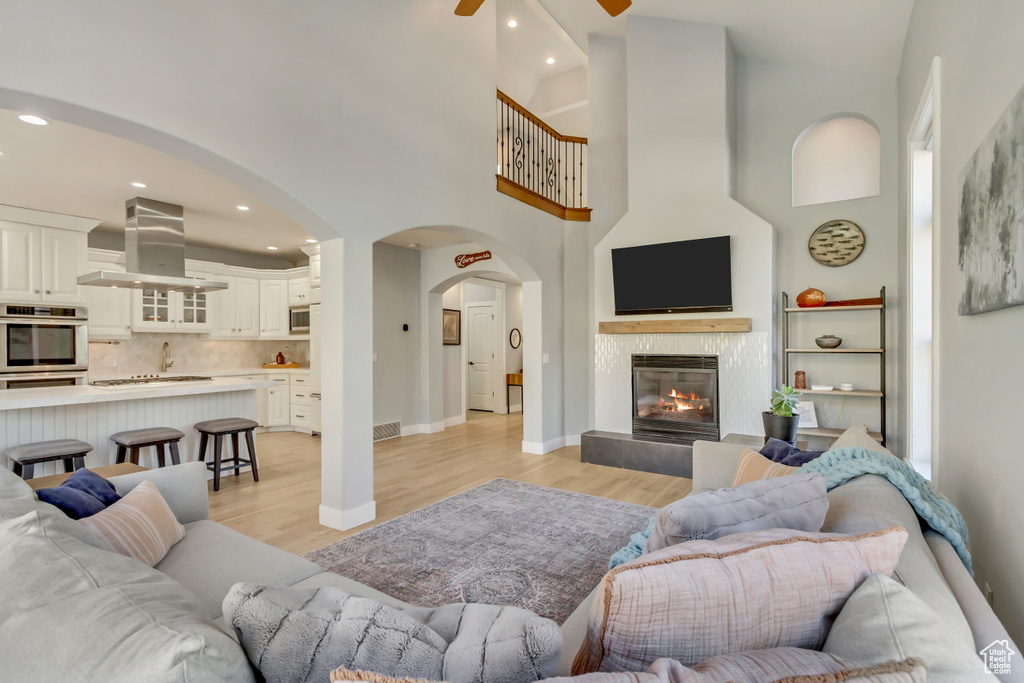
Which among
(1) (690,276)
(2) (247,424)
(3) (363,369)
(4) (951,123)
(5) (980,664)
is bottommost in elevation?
(2) (247,424)

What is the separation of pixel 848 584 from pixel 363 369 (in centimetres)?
313

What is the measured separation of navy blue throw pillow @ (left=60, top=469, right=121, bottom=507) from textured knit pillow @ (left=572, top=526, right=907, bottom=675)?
1895 millimetres

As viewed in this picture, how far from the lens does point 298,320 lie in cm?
736

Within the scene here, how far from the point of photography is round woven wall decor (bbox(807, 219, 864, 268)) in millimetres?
4645

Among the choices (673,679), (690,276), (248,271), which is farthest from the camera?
(248,271)

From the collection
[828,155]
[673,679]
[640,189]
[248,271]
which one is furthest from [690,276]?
[248,271]

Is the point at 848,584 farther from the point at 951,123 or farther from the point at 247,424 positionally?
the point at 247,424

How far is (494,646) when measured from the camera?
80 centimetres

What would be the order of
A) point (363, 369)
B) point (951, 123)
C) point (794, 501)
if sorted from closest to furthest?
point (794, 501) < point (951, 123) < point (363, 369)

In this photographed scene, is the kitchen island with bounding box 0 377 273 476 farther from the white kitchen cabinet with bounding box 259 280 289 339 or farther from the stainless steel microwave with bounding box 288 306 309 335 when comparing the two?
the white kitchen cabinet with bounding box 259 280 289 339

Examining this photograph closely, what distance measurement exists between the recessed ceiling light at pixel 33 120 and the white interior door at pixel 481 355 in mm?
6557

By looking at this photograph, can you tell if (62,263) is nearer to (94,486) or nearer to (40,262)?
(40,262)

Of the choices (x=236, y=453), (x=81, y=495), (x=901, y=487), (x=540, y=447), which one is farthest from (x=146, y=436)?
(x=901, y=487)

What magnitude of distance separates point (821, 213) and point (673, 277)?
1534 millimetres
